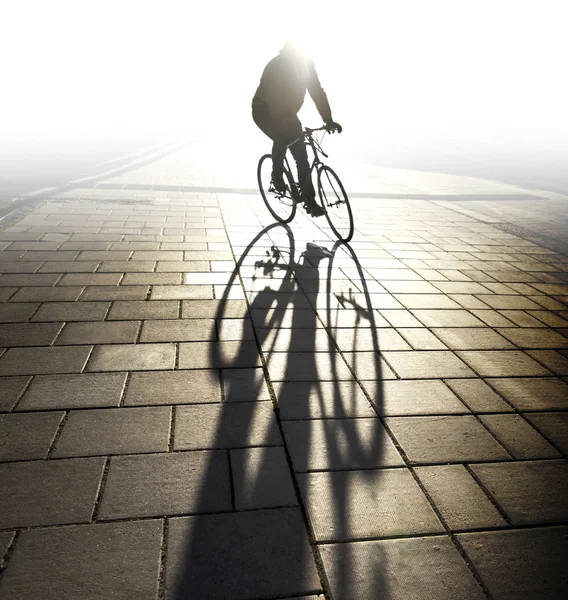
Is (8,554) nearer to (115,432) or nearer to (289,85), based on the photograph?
(115,432)

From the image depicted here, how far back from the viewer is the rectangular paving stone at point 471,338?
3564mm

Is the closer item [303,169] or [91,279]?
[91,279]

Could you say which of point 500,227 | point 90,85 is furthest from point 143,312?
point 90,85

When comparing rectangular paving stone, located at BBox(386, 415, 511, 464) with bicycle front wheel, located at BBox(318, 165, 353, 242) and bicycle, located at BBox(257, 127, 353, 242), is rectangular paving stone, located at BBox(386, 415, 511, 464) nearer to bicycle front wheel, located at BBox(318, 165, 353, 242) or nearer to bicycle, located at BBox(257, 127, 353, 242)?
bicycle, located at BBox(257, 127, 353, 242)

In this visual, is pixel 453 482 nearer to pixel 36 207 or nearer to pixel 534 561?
pixel 534 561

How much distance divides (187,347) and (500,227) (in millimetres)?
5717

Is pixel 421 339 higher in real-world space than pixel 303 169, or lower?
lower

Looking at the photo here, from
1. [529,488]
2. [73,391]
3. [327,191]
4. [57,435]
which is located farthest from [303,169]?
[529,488]

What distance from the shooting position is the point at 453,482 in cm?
226

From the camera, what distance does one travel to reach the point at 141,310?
387cm

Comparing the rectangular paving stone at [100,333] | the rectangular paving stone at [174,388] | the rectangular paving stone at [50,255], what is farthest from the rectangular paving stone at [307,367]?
the rectangular paving stone at [50,255]

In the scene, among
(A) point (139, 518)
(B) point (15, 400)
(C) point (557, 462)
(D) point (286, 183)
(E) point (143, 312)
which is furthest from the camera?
(D) point (286, 183)

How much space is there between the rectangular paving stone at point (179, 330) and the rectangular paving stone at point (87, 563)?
5.25 ft

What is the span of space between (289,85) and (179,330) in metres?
3.48
